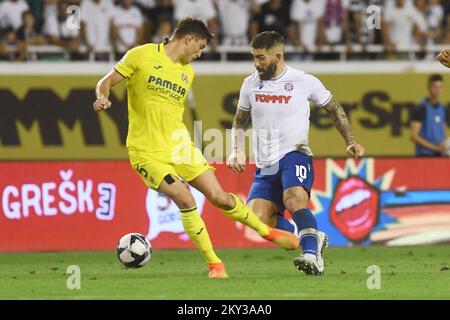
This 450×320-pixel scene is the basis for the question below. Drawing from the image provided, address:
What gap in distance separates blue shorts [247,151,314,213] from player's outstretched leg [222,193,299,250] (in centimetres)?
39

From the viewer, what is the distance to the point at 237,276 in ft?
36.2

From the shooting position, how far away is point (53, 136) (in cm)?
1962

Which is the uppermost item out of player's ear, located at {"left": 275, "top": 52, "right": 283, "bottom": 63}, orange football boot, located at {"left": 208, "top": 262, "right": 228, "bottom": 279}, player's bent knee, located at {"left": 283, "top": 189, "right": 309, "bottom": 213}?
player's ear, located at {"left": 275, "top": 52, "right": 283, "bottom": 63}

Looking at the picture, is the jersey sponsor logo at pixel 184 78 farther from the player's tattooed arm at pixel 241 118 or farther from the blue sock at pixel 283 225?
the blue sock at pixel 283 225

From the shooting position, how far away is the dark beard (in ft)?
36.1

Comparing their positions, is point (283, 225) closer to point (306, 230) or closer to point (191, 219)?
point (306, 230)

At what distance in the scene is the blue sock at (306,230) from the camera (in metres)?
10.6

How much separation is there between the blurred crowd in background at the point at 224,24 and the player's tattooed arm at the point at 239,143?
7.77 metres

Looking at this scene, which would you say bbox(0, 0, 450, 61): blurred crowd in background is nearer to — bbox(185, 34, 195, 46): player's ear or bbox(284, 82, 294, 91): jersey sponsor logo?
bbox(284, 82, 294, 91): jersey sponsor logo

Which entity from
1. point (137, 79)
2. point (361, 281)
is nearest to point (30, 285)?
point (137, 79)

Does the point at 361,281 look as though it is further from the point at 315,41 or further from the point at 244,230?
the point at 315,41

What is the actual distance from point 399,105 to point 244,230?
16.9 feet

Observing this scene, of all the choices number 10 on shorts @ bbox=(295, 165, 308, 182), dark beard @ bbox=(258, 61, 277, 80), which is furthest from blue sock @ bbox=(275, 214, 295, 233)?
dark beard @ bbox=(258, 61, 277, 80)

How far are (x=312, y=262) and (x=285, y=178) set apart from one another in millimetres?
829
